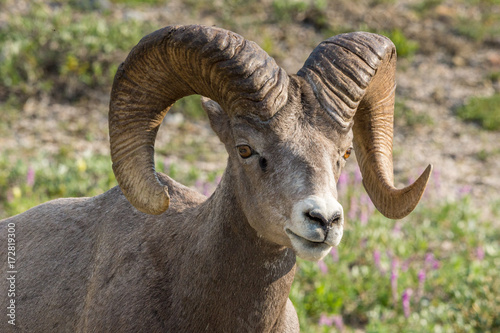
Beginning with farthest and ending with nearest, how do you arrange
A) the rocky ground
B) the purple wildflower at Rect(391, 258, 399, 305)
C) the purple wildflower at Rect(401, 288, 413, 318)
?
the rocky ground → the purple wildflower at Rect(391, 258, 399, 305) → the purple wildflower at Rect(401, 288, 413, 318)

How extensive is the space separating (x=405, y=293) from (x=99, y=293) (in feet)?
12.7

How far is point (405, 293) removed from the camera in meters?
6.67

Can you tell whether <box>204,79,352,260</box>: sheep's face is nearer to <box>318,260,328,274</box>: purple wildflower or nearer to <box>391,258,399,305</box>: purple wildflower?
<box>391,258,399,305</box>: purple wildflower

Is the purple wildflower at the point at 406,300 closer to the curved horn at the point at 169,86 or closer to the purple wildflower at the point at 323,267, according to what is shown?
the purple wildflower at the point at 323,267

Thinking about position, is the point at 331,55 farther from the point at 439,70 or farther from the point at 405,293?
the point at 439,70

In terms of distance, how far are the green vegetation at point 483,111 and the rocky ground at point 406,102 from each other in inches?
7.1

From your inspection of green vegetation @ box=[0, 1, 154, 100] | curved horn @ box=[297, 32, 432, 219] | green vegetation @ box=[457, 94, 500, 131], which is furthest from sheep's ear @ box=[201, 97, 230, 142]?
green vegetation @ box=[457, 94, 500, 131]

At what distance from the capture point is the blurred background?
735 cm

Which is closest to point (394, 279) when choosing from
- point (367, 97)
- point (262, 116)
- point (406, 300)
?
point (406, 300)

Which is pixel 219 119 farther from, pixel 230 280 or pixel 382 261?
pixel 382 261

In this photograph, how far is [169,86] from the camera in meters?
3.82

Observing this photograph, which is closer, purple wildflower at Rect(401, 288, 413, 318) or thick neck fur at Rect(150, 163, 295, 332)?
thick neck fur at Rect(150, 163, 295, 332)

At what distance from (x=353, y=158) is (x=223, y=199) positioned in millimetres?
7403

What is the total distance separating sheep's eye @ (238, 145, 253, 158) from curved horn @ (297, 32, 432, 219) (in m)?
0.49
